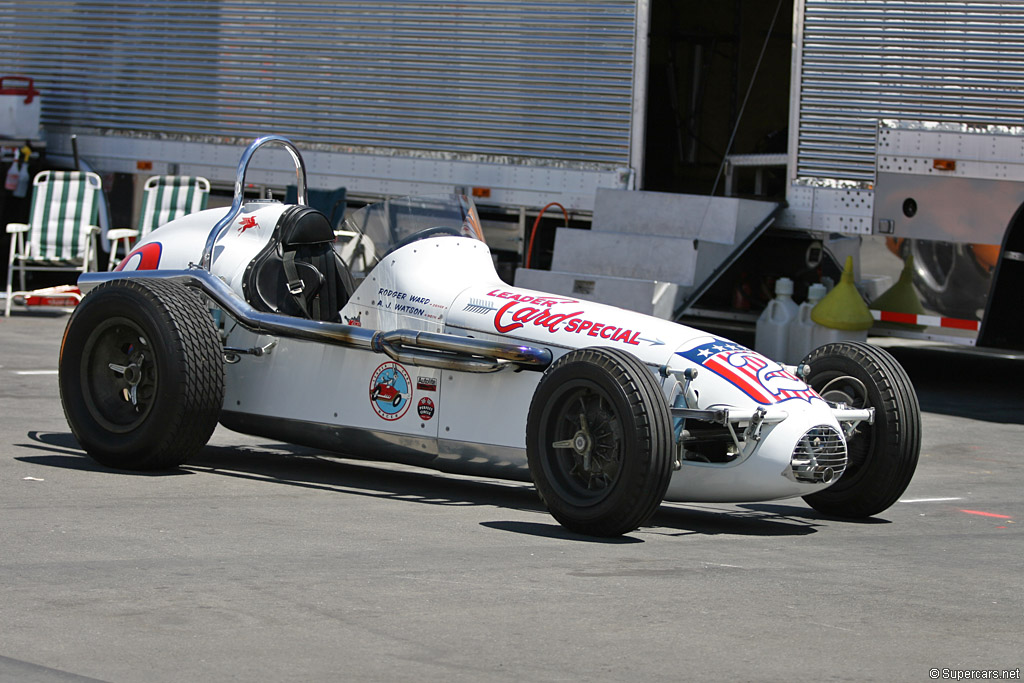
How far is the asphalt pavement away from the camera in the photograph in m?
4.09

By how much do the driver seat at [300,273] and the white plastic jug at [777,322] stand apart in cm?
546

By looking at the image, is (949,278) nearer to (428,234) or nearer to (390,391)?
(428,234)

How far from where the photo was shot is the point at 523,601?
477cm

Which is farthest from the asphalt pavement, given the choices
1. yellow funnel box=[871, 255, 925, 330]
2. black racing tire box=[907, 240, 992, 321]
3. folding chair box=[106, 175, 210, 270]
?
folding chair box=[106, 175, 210, 270]

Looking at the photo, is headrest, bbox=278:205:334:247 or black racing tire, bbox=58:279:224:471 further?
headrest, bbox=278:205:334:247

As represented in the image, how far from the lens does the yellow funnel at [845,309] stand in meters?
11.9

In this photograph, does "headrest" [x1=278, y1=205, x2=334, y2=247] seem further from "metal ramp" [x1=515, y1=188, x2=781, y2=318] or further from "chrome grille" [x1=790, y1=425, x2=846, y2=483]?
"metal ramp" [x1=515, y1=188, x2=781, y2=318]

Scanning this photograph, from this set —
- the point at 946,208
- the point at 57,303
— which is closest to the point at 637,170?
the point at 946,208

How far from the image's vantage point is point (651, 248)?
41.3ft

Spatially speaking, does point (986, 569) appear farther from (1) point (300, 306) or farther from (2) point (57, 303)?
(2) point (57, 303)

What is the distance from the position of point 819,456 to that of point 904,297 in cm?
604

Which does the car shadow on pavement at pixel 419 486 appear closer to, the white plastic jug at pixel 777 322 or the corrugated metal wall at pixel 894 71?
the white plastic jug at pixel 777 322

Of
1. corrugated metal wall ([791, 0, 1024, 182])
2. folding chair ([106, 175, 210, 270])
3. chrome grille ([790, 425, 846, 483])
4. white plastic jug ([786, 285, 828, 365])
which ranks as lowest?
chrome grille ([790, 425, 846, 483])

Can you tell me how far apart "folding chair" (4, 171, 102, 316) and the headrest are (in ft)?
23.4
